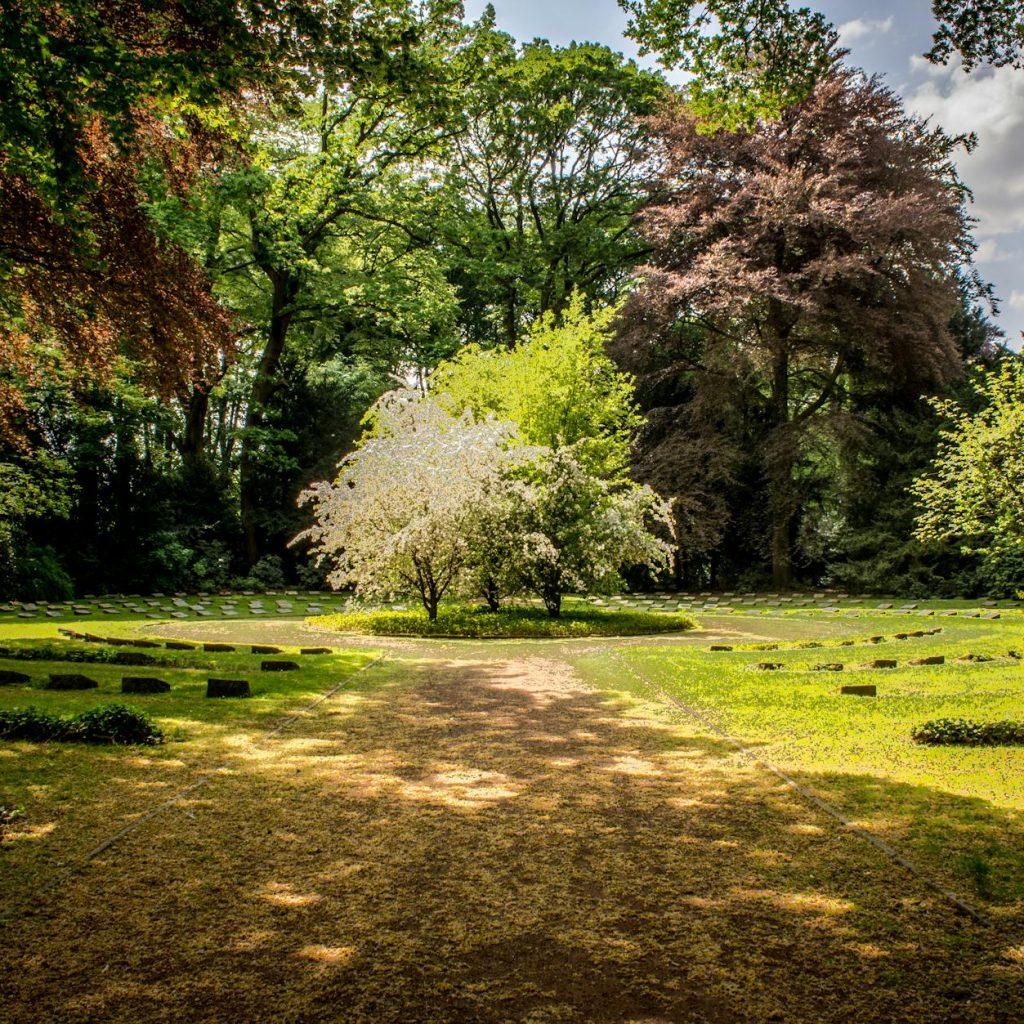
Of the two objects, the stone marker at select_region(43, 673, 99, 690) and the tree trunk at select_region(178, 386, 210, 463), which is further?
the tree trunk at select_region(178, 386, 210, 463)

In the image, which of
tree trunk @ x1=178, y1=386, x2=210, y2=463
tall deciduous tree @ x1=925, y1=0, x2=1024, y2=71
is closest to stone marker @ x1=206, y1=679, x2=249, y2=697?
tall deciduous tree @ x1=925, y1=0, x2=1024, y2=71

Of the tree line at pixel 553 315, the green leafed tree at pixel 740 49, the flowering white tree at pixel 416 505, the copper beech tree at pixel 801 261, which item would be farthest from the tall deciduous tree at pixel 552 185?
the green leafed tree at pixel 740 49

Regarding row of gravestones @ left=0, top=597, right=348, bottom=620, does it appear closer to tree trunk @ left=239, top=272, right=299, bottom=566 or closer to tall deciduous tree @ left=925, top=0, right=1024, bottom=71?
tree trunk @ left=239, top=272, right=299, bottom=566

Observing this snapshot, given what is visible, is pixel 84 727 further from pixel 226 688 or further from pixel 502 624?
pixel 502 624

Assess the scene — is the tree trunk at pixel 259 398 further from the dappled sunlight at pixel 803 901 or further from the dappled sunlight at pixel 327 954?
the dappled sunlight at pixel 803 901

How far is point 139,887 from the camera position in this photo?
10.1 ft

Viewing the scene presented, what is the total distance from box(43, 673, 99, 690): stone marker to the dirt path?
270 cm

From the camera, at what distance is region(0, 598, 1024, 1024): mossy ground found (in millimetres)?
2365

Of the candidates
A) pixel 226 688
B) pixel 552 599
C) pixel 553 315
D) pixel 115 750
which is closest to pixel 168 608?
pixel 552 599

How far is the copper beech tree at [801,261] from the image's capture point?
1995 cm

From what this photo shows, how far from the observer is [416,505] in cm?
1341

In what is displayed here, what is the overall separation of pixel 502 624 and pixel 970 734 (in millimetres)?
8991

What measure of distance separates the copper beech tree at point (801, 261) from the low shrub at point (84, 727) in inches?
718

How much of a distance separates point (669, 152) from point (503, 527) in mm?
15669
